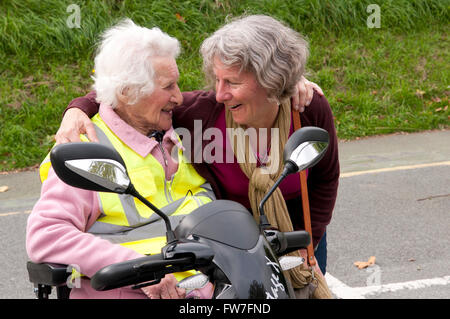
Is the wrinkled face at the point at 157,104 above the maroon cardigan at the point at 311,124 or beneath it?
above

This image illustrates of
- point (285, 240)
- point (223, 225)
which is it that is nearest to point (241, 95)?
point (285, 240)

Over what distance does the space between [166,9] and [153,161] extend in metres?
6.88

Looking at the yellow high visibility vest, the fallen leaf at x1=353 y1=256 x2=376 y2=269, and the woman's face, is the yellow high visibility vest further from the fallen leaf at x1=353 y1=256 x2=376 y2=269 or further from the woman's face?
the fallen leaf at x1=353 y1=256 x2=376 y2=269

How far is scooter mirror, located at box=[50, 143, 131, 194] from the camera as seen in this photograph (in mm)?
1643

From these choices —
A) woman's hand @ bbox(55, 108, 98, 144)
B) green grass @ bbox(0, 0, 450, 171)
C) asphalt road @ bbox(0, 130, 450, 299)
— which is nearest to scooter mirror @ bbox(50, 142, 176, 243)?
woman's hand @ bbox(55, 108, 98, 144)

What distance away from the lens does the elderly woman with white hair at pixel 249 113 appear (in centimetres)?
251

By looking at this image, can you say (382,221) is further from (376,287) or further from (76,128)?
(76,128)

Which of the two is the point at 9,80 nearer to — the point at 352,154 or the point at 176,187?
the point at 352,154

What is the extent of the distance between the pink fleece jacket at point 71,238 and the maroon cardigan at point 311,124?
540mm

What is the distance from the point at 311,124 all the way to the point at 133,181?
2.78 ft

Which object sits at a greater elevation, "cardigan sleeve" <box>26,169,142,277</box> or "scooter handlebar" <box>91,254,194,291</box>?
"scooter handlebar" <box>91,254,194,291</box>

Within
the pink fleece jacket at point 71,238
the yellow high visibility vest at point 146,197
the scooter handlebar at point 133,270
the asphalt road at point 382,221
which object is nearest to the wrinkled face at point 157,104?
the yellow high visibility vest at point 146,197

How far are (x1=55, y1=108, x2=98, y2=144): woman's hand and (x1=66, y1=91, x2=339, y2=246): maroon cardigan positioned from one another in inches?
3.8

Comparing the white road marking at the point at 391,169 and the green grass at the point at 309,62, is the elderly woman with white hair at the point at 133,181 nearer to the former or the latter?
the white road marking at the point at 391,169
